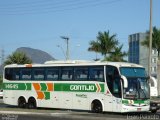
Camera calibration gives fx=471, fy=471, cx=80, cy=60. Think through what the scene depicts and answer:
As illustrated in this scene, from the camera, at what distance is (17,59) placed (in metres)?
76.1

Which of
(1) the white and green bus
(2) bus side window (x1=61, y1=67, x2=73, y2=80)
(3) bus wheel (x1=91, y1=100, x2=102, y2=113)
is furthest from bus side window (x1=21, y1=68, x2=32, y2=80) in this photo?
(3) bus wheel (x1=91, y1=100, x2=102, y2=113)

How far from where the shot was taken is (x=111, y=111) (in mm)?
27906

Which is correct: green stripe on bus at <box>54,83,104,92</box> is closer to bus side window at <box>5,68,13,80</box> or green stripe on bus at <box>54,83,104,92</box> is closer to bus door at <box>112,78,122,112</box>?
bus door at <box>112,78,122,112</box>

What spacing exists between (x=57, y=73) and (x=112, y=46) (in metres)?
47.6

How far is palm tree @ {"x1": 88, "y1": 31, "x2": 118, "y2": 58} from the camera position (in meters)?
77.4

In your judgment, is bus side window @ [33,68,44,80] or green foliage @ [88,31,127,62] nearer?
bus side window @ [33,68,44,80]

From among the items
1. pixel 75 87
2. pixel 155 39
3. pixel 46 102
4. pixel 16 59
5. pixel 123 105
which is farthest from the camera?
pixel 16 59

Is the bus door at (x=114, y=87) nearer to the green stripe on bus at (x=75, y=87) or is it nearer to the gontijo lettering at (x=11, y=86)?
the green stripe on bus at (x=75, y=87)

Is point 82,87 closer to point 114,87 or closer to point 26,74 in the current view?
point 114,87

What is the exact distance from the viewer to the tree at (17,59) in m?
75.9

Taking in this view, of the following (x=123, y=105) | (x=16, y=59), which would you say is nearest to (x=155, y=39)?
(x=16, y=59)

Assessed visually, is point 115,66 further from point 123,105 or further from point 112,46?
point 112,46

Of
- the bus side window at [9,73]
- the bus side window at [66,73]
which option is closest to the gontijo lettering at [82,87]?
the bus side window at [66,73]

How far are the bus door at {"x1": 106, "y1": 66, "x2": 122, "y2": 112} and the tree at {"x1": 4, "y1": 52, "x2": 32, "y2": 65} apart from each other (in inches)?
1931
